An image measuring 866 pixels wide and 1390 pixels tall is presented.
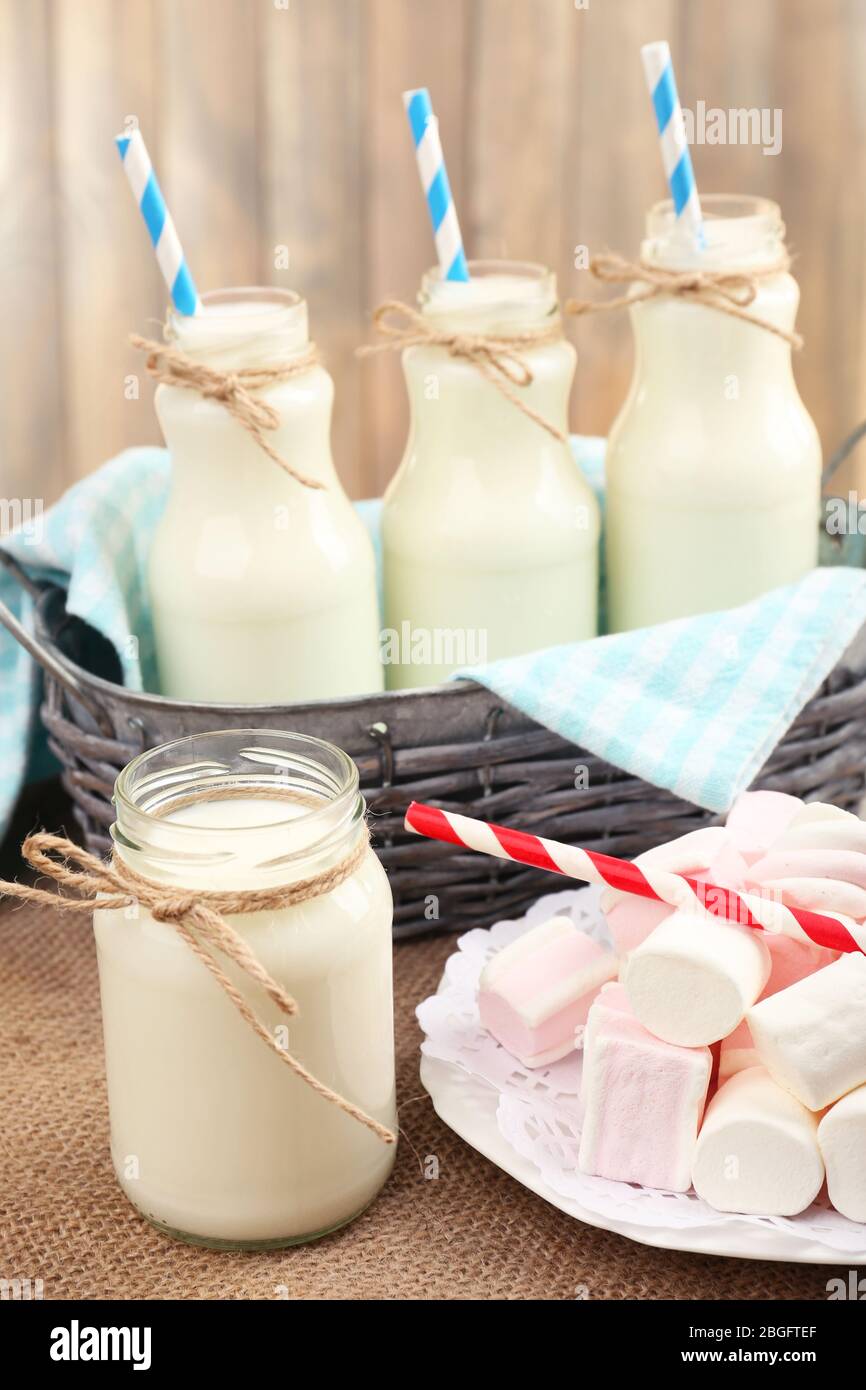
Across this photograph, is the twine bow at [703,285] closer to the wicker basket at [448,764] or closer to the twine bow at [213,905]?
the wicker basket at [448,764]

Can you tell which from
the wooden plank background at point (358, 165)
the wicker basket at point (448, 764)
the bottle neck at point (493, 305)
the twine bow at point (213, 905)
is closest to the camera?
the twine bow at point (213, 905)

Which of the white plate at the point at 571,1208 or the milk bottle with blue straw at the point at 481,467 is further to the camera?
the milk bottle with blue straw at the point at 481,467

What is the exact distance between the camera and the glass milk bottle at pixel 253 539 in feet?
2.98

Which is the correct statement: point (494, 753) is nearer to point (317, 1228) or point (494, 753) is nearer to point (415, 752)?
point (415, 752)

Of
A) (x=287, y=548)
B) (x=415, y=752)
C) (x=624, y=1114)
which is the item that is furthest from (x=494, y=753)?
(x=624, y=1114)

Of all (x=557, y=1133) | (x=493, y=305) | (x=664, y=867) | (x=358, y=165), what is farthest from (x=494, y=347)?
(x=358, y=165)

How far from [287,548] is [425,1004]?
281 mm

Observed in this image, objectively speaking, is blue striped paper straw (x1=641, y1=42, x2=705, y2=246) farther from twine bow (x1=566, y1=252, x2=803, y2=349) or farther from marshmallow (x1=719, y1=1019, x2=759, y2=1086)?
marshmallow (x1=719, y1=1019, x2=759, y2=1086)

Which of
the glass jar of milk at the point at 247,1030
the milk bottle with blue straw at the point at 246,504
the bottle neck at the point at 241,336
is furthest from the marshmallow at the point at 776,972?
the bottle neck at the point at 241,336

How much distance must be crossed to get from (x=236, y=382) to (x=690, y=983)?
428 mm

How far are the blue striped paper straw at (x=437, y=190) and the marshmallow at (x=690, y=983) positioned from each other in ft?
1.62

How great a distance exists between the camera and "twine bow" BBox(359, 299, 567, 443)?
0.97m

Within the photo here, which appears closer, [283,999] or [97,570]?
[283,999]
